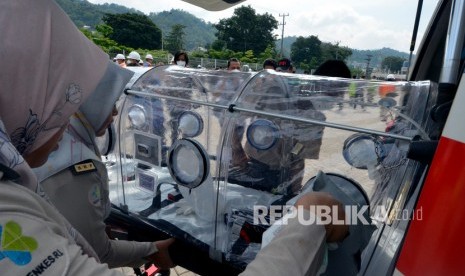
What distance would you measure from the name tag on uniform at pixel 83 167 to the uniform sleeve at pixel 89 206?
1cm

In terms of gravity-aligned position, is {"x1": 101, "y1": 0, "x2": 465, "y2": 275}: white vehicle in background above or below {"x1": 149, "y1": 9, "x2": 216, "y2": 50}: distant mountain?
below

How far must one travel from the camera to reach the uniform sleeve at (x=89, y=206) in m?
1.29

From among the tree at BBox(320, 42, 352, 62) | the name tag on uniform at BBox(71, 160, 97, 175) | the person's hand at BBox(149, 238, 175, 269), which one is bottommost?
the person's hand at BBox(149, 238, 175, 269)

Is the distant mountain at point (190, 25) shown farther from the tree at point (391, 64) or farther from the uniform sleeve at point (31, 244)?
the uniform sleeve at point (31, 244)

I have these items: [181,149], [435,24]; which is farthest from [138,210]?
[435,24]

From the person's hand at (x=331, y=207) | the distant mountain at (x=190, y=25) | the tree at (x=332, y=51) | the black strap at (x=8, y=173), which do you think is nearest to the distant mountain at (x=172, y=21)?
the distant mountain at (x=190, y=25)

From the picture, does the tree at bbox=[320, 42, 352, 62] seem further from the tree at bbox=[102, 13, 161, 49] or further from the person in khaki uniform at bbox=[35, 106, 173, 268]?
the person in khaki uniform at bbox=[35, 106, 173, 268]

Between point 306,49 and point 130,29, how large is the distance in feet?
95.2

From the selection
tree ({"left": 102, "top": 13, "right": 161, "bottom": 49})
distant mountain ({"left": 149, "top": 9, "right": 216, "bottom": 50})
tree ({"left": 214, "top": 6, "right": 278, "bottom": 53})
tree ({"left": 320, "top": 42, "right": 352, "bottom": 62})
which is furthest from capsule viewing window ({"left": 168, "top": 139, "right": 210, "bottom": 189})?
distant mountain ({"left": 149, "top": 9, "right": 216, "bottom": 50})

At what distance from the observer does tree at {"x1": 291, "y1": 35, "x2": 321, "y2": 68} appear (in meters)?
56.2

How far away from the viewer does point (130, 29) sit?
158 feet

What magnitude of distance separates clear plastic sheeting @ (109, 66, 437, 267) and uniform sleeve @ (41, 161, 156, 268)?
0.37 metres

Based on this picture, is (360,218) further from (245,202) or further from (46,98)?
(46,98)

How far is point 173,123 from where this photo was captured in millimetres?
2025
